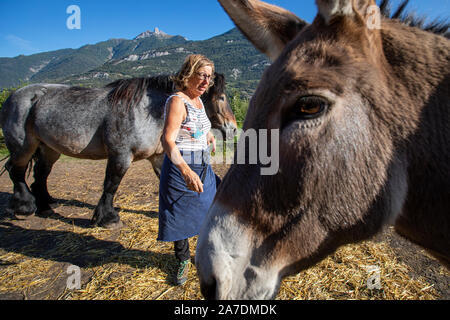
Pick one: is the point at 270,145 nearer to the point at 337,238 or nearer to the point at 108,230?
the point at 337,238

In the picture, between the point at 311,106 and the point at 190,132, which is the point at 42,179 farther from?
the point at 311,106

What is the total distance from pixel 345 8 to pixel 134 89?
13.3ft

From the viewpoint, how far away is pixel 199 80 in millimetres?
2484

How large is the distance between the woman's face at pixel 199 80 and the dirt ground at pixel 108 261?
82.0 inches

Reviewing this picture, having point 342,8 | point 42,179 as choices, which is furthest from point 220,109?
point 342,8

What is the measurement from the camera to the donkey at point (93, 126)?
420cm

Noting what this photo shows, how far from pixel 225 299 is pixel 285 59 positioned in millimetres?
1223

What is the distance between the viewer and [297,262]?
1.17 metres

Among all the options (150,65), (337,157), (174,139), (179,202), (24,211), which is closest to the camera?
(337,157)

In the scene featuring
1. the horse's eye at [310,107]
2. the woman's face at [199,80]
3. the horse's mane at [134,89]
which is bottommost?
the horse's eye at [310,107]

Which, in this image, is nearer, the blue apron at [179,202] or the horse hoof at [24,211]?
the blue apron at [179,202]

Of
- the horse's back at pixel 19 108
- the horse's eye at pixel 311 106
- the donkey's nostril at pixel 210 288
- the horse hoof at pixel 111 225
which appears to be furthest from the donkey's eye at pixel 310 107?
the horse's back at pixel 19 108

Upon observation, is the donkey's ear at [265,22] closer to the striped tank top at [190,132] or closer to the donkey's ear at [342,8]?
the donkey's ear at [342,8]

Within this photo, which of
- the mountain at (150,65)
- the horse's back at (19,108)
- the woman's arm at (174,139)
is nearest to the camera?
the woman's arm at (174,139)
